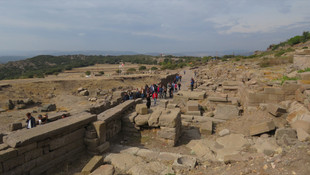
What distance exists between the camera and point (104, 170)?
4723 mm

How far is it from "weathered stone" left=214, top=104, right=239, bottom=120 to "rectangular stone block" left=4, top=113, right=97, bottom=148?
6460 millimetres

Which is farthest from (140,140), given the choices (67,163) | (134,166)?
(67,163)

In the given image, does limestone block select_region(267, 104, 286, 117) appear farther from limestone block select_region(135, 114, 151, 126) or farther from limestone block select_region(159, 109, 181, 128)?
limestone block select_region(135, 114, 151, 126)

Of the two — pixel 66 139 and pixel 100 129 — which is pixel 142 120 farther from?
pixel 66 139

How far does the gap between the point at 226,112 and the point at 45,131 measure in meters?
8.15

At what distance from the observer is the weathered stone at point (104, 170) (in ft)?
15.1

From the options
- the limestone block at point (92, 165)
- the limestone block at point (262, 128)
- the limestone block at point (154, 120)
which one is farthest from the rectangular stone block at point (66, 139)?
the limestone block at point (262, 128)

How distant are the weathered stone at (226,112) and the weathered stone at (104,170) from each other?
669 cm

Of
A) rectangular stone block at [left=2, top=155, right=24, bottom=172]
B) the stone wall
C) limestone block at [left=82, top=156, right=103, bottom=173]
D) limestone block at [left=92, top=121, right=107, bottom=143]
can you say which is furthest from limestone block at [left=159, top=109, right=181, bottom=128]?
rectangular stone block at [left=2, top=155, right=24, bottom=172]

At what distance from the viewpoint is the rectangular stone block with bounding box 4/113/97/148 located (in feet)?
14.5

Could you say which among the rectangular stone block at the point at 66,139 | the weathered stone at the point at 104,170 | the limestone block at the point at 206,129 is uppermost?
the rectangular stone block at the point at 66,139

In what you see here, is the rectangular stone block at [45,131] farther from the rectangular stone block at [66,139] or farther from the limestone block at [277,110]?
the limestone block at [277,110]

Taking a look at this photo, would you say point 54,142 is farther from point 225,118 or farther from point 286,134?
point 225,118

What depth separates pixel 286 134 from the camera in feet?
19.5
